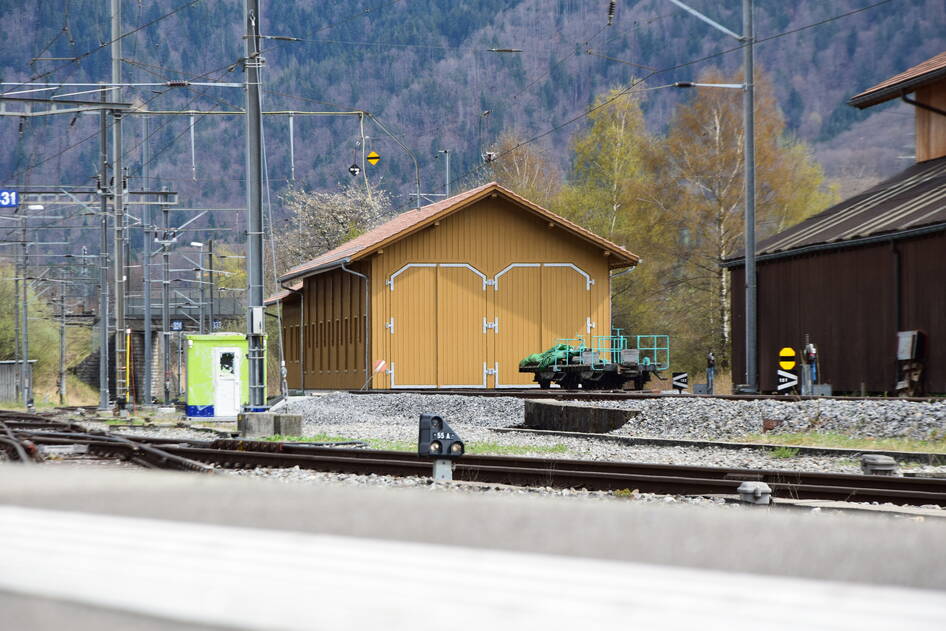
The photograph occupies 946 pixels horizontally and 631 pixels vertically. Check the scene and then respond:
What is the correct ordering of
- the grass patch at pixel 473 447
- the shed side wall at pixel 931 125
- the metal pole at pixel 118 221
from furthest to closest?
1. the metal pole at pixel 118 221
2. the shed side wall at pixel 931 125
3. the grass patch at pixel 473 447

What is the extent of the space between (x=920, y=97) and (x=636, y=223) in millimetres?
29508

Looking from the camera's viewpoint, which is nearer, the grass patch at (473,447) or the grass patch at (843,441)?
the grass patch at (843,441)

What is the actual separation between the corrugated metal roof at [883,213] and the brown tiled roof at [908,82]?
6.39 ft

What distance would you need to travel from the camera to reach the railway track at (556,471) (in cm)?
955

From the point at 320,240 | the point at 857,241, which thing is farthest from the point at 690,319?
the point at 857,241

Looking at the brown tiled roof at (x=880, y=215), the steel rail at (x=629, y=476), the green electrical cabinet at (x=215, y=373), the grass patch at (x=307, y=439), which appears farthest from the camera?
the green electrical cabinet at (x=215, y=373)

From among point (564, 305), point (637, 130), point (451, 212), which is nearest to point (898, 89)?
point (564, 305)

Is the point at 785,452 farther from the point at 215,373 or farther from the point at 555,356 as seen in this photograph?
the point at 555,356

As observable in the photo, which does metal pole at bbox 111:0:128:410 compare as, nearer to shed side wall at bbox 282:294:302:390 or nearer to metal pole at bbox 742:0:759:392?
shed side wall at bbox 282:294:302:390

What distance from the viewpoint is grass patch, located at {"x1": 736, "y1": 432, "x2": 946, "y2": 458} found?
14.6 metres

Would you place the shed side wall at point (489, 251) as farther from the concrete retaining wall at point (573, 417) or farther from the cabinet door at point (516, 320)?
the concrete retaining wall at point (573, 417)

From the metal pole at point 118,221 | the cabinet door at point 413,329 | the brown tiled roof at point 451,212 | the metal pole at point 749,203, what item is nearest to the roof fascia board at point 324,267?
the brown tiled roof at point 451,212

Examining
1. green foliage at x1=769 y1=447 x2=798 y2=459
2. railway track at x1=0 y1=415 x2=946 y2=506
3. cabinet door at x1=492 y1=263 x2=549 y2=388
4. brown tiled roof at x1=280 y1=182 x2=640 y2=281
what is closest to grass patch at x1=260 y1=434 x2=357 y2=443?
railway track at x1=0 y1=415 x2=946 y2=506

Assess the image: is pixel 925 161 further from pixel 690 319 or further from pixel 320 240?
pixel 320 240
